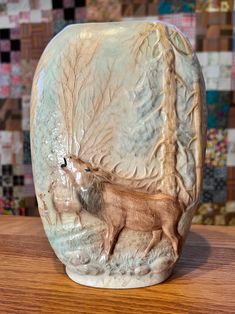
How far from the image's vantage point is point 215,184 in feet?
2.78

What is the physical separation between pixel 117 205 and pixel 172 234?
6cm

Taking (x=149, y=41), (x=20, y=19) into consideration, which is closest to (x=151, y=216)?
(x=149, y=41)

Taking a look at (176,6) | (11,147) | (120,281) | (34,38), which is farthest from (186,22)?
(120,281)

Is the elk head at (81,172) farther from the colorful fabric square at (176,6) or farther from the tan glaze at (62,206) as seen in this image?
the colorful fabric square at (176,6)

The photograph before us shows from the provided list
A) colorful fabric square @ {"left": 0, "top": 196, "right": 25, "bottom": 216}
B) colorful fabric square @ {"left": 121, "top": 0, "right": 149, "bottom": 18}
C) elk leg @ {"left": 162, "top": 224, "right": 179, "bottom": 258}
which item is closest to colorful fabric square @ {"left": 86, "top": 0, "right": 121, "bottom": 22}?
colorful fabric square @ {"left": 121, "top": 0, "right": 149, "bottom": 18}

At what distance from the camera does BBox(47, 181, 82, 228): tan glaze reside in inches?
17.6

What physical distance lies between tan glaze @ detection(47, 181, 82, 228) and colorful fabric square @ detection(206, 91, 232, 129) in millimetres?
448

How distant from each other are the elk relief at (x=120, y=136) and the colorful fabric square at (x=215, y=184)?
39cm

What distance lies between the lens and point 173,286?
0.49 m

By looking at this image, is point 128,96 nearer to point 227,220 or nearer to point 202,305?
point 202,305

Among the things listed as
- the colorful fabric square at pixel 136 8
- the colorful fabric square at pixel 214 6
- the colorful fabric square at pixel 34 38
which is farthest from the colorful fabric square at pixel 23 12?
the colorful fabric square at pixel 214 6

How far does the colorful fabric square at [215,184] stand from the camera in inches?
33.3

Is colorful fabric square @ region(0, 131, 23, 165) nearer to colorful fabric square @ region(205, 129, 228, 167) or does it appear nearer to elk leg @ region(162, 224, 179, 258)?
colorful fabric square @ region(205, 129, 228, 167)

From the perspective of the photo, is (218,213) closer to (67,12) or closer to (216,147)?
(216,147)
